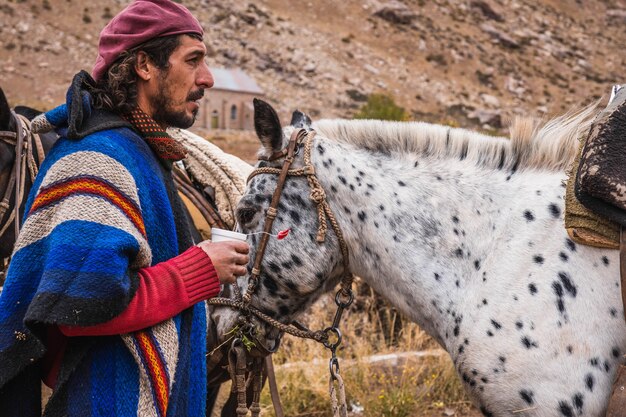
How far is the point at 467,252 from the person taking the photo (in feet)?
7.59

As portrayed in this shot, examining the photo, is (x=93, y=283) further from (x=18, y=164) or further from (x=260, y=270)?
(x=18, y=164)

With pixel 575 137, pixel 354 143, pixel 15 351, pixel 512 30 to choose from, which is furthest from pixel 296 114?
pixel 512 30

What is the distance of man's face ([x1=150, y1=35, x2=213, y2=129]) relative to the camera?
203 cm

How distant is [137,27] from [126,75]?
0.15 meters

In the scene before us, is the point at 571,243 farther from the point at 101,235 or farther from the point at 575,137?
the point at 101,235

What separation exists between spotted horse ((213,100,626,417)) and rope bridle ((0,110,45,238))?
149 centimetres

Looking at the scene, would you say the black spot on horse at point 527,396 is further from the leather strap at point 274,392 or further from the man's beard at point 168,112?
the leather strap at point 274,392

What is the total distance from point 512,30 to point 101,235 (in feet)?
162

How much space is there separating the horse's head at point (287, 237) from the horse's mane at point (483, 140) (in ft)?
0.76

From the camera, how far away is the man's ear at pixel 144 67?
1.99 metres

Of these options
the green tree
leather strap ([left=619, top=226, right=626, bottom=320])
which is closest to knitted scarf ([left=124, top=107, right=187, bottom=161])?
leather strap ([left=619, top=226, right=626, bottom=320])

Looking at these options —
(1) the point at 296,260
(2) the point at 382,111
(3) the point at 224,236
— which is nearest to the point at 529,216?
(1) the point at 296,260

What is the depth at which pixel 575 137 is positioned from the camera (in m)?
2.40

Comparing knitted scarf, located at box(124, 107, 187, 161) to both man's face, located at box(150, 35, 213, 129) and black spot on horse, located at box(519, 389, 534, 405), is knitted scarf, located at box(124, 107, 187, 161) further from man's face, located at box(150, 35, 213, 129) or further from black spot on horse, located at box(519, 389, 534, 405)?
black spot on horse, located at box(519, 389, 534, 405)
